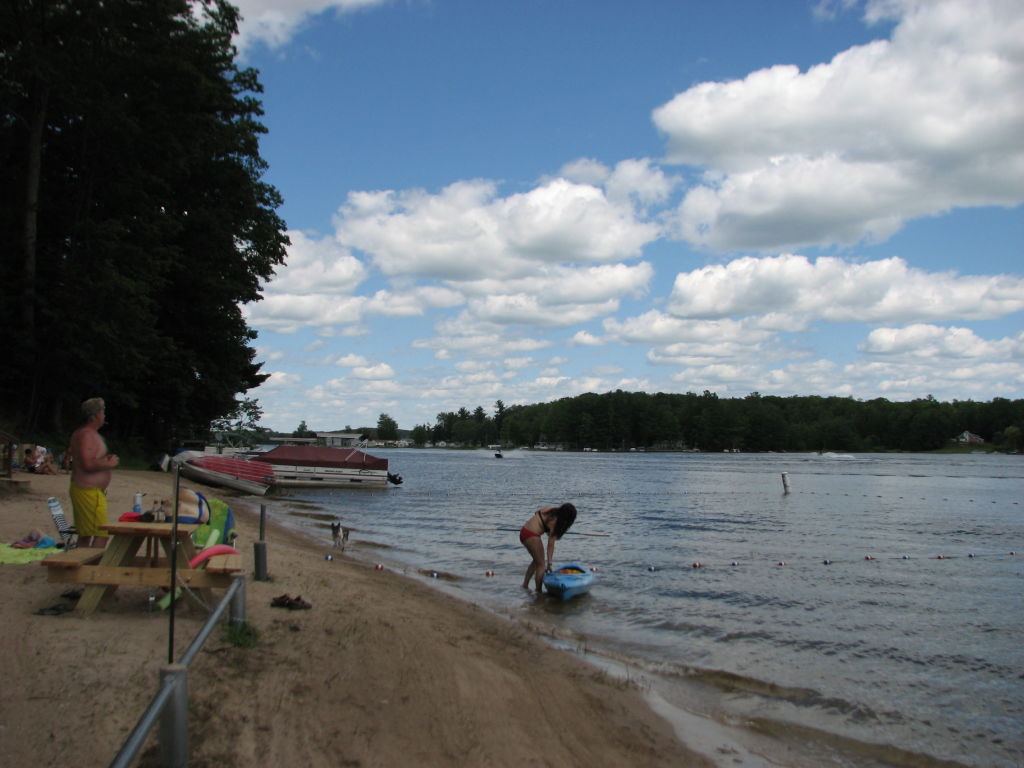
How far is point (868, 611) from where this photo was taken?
13.1m

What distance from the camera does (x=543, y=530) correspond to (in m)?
13.3

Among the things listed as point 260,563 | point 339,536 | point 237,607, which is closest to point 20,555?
point 260,563

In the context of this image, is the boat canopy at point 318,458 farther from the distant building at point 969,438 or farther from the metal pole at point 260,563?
the distant building at point 969,438

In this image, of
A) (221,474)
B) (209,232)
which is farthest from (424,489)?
(209,232)

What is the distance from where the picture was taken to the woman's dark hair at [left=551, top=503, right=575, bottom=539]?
41.6 ft

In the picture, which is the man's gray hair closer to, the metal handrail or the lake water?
the metal handrail

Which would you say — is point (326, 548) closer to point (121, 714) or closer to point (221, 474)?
point (121, 714)

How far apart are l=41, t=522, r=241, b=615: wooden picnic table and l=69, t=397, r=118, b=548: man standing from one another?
74 cm

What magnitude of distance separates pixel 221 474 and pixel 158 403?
4.49m

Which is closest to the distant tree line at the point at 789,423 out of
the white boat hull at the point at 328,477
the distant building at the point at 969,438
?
the distant building at the point at 969,438

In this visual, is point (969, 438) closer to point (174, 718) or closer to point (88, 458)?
point (88, 458)

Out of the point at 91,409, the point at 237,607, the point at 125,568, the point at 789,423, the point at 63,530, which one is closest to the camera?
the point at 237,607

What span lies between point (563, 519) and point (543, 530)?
61 centimetres

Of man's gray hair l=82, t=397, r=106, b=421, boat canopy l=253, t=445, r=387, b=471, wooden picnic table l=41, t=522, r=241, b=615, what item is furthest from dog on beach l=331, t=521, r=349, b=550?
boat canopy l=253, t=445, r=387, b=471
